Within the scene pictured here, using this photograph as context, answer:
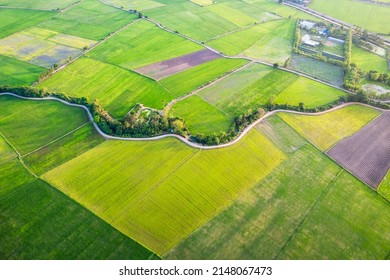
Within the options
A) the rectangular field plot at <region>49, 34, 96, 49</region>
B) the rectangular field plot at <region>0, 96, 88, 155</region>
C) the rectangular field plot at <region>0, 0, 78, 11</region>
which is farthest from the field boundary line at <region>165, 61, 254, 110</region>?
the rectangular field plot at <region>0, 0, 78, 11</region>

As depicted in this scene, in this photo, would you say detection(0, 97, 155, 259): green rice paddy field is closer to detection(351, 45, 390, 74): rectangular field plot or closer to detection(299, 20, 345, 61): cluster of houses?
detection(299, 20, 345, 61): cluster of houses

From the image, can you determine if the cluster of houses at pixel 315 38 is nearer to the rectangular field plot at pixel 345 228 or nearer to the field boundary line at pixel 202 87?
the field boundary line at pixel 202 87

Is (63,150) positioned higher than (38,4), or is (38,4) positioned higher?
(38,4)

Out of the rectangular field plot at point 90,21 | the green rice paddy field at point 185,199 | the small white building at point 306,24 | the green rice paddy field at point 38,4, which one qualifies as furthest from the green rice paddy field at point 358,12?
the green rice paddy field at point 38,4

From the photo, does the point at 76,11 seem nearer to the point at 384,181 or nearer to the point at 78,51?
the point at 78,51

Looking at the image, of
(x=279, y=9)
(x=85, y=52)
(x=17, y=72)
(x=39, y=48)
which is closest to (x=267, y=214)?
(x=85, y=52)

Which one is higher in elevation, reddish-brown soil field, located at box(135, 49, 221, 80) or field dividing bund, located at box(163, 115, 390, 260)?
reddish-brown soil field, located at box(135, 49, 221, 80)

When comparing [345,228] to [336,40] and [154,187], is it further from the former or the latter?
[336,40]
